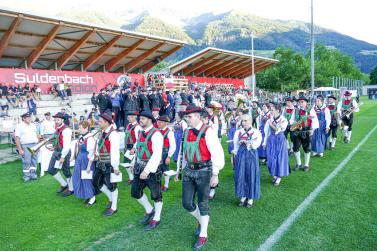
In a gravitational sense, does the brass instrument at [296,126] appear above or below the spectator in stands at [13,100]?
below

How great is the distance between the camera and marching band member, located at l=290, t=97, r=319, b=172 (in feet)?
27.9

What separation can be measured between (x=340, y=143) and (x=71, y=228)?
10721mm

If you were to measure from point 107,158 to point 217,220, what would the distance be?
2219mm

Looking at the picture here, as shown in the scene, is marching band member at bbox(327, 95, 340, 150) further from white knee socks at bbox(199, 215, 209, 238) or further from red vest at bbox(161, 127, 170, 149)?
white knee socks at bbox(199, 215, 209, 238)

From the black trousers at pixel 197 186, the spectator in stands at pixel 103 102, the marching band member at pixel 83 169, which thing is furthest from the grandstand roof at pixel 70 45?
the black trousers at pixel 197 186

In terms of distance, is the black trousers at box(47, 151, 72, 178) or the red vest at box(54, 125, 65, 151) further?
the black trousers at box(47, 151, 72, 178)

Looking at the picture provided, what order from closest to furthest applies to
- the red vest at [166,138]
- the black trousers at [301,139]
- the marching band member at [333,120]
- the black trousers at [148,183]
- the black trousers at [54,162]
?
the black trousers at [148,183] < the red vest at [166,138] < the black trousers at [54,162] < the black trousers at [301,139] < the marching band member at [333,120]

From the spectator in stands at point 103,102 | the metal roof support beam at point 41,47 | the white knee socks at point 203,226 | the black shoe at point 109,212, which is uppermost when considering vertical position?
the metal roof support beam at point 41,47

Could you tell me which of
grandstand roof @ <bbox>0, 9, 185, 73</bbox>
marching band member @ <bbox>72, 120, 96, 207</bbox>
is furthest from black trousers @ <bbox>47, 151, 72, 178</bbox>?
grandstand roof @ <bbox>0, 9, 185, 73</bbox>

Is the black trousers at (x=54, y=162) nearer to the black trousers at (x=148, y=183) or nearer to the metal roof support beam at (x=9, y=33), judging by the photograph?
the black trousers at (x=148, y=183)

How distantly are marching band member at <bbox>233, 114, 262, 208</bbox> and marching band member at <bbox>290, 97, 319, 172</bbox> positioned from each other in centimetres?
290

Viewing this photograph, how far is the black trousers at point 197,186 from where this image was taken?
4.62 metres

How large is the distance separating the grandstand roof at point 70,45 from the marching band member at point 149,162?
17.1 metres

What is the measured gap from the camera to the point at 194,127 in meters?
4.62
